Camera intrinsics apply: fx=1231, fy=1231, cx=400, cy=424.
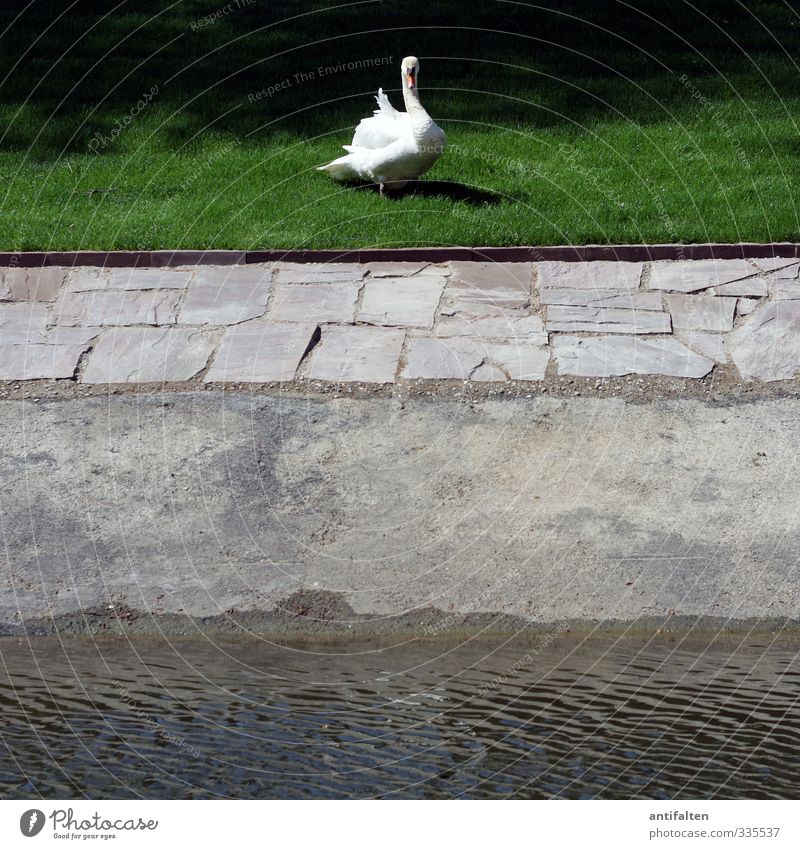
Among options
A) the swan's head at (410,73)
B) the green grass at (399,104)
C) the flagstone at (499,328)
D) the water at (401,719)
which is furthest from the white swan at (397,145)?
the water at (401,719)

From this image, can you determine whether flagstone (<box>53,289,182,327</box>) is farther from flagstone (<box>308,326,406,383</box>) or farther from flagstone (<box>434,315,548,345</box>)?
flagstone (<box>434,315,548,345</box>)

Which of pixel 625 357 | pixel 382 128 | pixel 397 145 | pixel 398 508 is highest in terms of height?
pixel 382 128

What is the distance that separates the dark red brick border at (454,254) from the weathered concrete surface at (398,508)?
159 centimetres

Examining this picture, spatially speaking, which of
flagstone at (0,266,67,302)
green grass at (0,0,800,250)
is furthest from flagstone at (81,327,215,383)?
green grass at (0,0,800,250)

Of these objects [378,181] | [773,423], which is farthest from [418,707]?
[378,181]

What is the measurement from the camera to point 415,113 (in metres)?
7.34

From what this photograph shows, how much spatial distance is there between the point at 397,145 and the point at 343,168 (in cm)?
55

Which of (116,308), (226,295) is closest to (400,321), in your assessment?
(226,295)

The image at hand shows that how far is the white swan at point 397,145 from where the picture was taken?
7242 millimetres

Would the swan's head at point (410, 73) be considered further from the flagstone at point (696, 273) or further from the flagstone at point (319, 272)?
the flagstone at point (696, 273)

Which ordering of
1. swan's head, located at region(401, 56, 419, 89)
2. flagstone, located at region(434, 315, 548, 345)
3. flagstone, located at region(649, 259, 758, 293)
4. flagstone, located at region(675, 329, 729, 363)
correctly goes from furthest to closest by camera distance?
swan's head, located at region(401, 56, 419, 89) → flagstone, located at region(649, 259, 758, 293) → flagstone, located at region(434, 315, 548, 345) → flagstone, located at region(675, 329, 729, 363)

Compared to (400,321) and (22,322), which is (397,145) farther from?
(22,322)

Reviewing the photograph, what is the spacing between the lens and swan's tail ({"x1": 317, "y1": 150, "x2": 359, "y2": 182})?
7.66 metres

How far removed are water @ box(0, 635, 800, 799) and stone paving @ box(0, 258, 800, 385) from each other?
2106 millimetres
